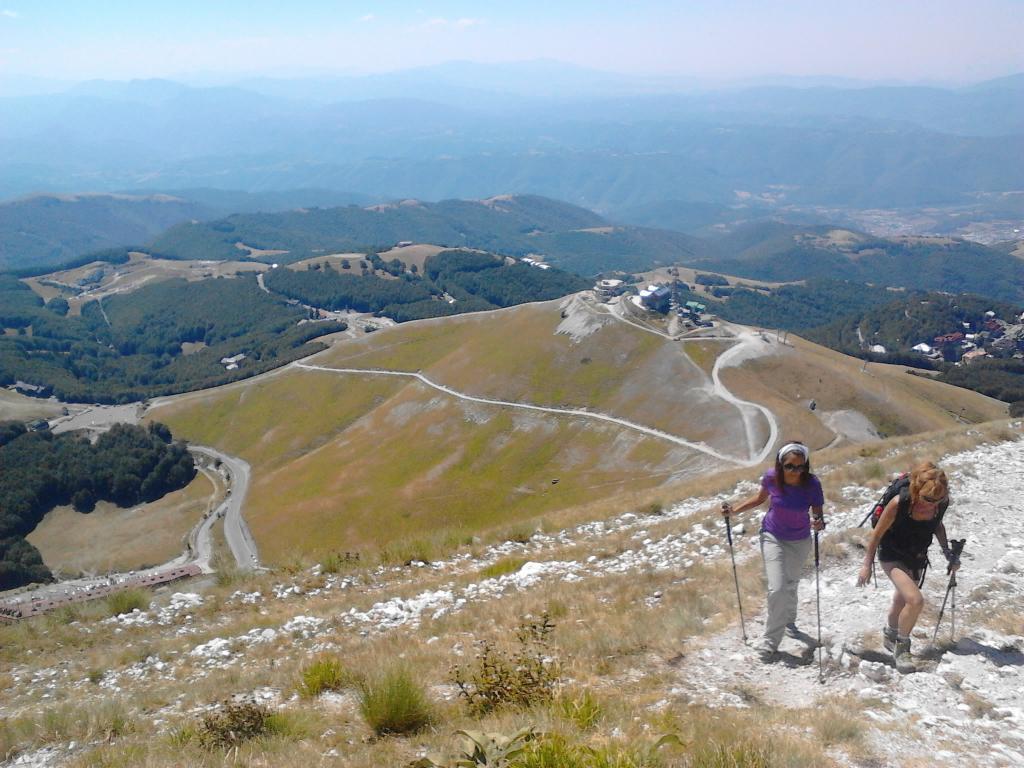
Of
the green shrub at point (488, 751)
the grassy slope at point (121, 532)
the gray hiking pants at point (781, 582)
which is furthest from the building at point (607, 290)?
the green shrub at point (488, 751)

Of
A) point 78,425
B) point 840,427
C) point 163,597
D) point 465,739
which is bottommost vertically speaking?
point 78,425

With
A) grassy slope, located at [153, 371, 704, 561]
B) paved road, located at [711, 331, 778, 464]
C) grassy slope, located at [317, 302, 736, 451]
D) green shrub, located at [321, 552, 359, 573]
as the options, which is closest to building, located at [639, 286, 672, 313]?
grassy slope, located at [317, 302, 736, 451]

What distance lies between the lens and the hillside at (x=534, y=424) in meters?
65.4

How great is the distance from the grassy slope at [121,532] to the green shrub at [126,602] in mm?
74841

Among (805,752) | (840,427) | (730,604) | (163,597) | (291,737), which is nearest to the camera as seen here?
(805,752)

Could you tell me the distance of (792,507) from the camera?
367 inches

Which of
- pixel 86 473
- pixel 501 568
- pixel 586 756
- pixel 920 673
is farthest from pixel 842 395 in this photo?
pixel 86 473

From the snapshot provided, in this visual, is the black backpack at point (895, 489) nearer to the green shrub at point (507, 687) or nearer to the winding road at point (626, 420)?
the green shrub at point (507, 687)

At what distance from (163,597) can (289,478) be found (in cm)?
7983

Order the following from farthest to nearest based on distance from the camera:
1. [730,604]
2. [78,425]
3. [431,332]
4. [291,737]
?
[78,425], [431,332], [730,604], [291,737]

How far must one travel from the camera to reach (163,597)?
701 inches

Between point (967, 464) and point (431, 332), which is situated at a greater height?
point (967, 464)

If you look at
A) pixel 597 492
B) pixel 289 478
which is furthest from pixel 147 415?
pixel 597 492

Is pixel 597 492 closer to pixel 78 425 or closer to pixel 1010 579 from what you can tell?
pixel 1010 579
